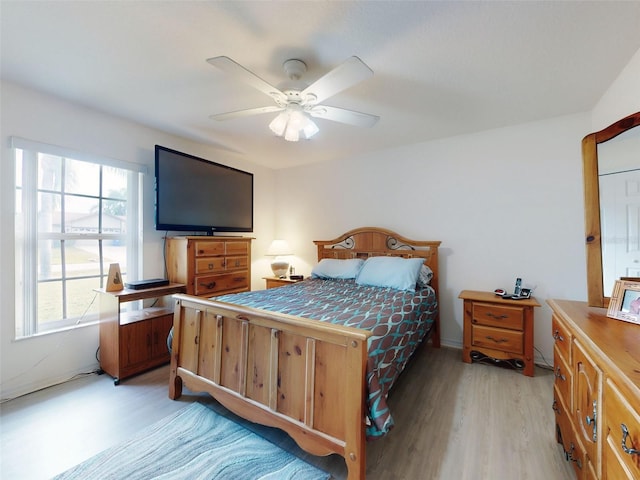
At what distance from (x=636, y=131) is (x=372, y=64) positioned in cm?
150

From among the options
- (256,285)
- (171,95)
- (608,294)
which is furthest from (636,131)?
(256,285)

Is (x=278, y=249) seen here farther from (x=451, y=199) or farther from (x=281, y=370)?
(x=281, y=370)

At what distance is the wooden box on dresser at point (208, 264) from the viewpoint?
9.40 ft

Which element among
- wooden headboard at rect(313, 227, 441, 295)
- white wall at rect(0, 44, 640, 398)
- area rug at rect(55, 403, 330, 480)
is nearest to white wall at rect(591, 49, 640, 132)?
white wall at rect(0, 44, 640, 398)

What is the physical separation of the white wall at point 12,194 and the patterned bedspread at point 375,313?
4.63 ft

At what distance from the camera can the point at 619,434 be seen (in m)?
0.80

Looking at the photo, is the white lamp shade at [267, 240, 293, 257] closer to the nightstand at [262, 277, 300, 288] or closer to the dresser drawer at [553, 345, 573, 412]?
the nightstand at [262, 277, 300, 288]

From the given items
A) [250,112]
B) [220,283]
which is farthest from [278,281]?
[250,112]

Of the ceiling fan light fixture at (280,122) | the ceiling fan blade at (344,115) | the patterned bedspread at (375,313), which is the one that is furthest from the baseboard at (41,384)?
the ceiling fan blade at (344,115)

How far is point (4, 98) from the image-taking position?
80.7 inches

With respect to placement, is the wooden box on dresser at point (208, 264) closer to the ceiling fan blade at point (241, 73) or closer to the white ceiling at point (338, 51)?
the white ceiling at point (338, 51)

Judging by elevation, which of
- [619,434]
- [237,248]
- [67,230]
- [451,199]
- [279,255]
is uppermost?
[451,199]

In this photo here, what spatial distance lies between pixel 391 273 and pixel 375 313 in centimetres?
103

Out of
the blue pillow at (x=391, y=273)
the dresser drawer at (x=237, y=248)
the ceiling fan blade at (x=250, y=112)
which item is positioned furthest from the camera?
the dresser drawer at (x=237, y=248)
